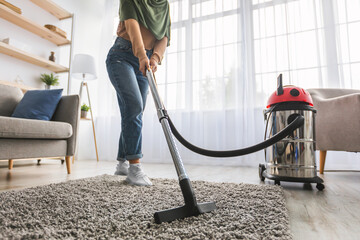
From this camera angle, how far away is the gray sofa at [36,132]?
1382mm

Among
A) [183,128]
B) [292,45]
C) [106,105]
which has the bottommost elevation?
[183,128]

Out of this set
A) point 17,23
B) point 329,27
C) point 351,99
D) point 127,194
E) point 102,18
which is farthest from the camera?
point 102,18

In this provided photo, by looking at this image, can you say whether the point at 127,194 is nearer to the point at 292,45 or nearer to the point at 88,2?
the point at 292,45

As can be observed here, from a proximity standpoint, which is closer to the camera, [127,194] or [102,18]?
[127,194]

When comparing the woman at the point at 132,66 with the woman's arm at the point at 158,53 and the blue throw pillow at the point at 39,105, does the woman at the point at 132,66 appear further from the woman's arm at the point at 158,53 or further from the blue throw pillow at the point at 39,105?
the blue throw pillow at the point at 39,105

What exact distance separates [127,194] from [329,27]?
268 centimetres

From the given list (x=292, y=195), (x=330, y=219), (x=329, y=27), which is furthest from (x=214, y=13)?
(x=330, y=219)

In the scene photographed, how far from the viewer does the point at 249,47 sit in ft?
8.98

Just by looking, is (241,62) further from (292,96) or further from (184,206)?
(184,206)

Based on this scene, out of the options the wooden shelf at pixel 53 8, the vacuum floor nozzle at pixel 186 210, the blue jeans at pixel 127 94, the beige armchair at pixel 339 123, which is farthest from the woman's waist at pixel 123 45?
the wooden shelf at pixel 53 8

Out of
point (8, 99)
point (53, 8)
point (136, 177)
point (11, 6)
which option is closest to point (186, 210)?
point (136, 177)

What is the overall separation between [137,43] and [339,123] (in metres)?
1.58

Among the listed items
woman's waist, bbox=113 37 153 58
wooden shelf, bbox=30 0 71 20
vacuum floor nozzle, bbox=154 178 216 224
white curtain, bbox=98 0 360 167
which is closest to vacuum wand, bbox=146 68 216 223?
vacuum floor nozzle, bbox=154 178 216 224

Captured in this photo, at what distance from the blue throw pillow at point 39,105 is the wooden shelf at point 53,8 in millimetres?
1595
